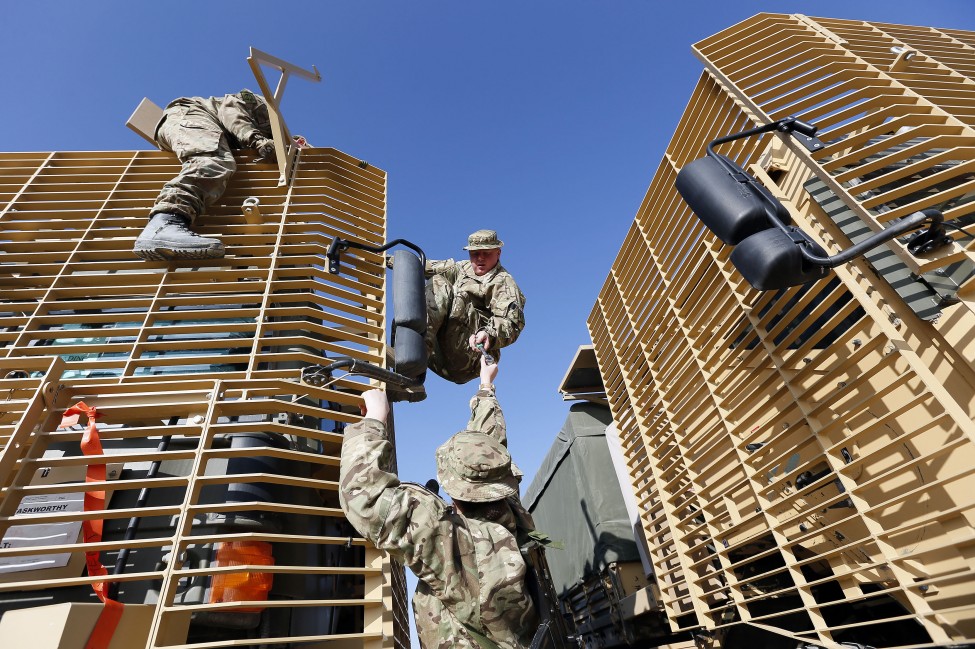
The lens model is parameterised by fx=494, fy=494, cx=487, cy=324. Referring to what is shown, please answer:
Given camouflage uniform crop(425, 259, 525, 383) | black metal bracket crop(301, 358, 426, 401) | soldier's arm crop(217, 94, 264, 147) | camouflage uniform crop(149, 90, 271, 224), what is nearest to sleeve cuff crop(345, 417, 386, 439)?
black metal bracket crop(301, 358, 426, 401)

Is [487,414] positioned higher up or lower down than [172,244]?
lower down

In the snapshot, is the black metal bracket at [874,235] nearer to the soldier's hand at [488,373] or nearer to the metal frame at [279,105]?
the soldier's hand at [488,373]

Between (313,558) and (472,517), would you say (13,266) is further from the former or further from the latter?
(472,517)

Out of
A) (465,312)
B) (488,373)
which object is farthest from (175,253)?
(488,373)

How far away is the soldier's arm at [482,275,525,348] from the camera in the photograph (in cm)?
408

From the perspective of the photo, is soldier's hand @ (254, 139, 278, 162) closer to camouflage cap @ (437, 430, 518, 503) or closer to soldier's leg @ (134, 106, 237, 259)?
soldier's leg @ (134, 106, 237, 259)

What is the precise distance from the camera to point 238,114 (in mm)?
4512

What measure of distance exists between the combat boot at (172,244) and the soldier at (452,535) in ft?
5.90

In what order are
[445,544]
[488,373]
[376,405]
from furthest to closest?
[488,373]
[376,405]
[445,544]

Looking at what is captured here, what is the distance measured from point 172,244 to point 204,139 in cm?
117

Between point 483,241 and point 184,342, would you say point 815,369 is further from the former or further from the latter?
point 184,342

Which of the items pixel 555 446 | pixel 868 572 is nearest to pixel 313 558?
pixel 868 572

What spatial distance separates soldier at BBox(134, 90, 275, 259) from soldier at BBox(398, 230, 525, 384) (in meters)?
1.74

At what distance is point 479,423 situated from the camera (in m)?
3.19
